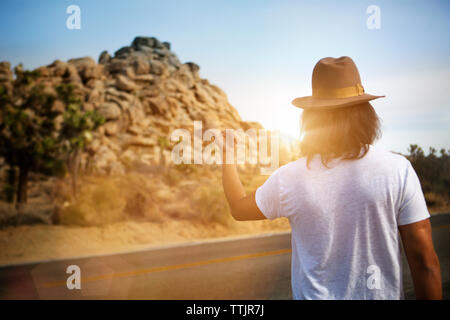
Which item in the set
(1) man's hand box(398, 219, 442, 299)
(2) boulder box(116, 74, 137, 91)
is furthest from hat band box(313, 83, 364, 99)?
(2) boulder box(116, 74, 137, 91)

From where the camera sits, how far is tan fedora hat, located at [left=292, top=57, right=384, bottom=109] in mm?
1479

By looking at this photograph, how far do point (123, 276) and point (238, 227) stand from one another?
8.60 meters

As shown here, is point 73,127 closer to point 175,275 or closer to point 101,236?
point 101,236

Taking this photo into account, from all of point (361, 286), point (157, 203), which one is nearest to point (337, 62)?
point (361, 286)

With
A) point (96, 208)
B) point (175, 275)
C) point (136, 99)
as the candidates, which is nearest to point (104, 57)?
point (136, 99)

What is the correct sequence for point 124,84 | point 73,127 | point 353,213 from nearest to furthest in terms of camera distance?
point 353,213, point 73,127, point 124,84

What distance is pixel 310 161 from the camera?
1388 millimetres

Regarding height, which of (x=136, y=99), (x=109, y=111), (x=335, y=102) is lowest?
(x=335, y=102)

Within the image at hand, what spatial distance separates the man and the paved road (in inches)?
186

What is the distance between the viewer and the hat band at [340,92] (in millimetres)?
1480

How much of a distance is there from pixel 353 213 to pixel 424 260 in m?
0.32

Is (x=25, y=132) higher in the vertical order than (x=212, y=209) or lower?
higher

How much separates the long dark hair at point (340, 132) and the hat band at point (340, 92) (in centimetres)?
6

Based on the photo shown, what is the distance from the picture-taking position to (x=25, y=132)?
2044 cm
